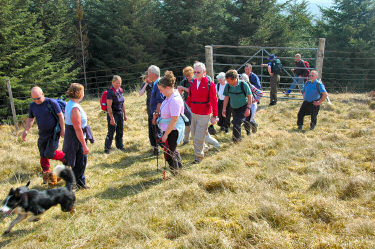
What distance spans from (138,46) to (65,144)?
14.7 metres

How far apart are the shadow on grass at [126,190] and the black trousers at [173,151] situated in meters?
0.38

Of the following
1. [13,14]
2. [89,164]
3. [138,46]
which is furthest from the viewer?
[138,46]

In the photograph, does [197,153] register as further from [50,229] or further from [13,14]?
[13,14]

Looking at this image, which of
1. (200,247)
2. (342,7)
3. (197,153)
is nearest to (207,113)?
(197,153)

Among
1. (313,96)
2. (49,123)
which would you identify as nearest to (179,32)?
(313,96)

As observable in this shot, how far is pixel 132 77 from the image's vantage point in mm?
18188

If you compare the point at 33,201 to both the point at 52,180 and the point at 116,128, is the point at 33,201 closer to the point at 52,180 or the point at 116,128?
the point at 52,180

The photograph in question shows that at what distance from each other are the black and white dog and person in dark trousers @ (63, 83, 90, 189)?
1.79ft

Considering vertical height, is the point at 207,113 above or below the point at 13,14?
below

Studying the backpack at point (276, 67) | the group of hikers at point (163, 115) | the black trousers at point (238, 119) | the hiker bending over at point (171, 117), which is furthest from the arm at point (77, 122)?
the backpack at point (276, 67)

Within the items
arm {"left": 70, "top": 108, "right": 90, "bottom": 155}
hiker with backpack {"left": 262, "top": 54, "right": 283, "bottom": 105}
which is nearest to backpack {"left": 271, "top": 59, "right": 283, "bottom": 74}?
hiker with backpack {"left": 262, "top": 54, "right": 283, "bottom": 105}

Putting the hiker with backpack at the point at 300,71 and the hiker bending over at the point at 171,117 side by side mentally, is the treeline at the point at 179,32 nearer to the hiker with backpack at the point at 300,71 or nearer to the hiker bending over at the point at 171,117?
the hiker with backpack at the point at 300,71

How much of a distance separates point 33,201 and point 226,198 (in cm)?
225

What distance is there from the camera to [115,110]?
6.29 meters
